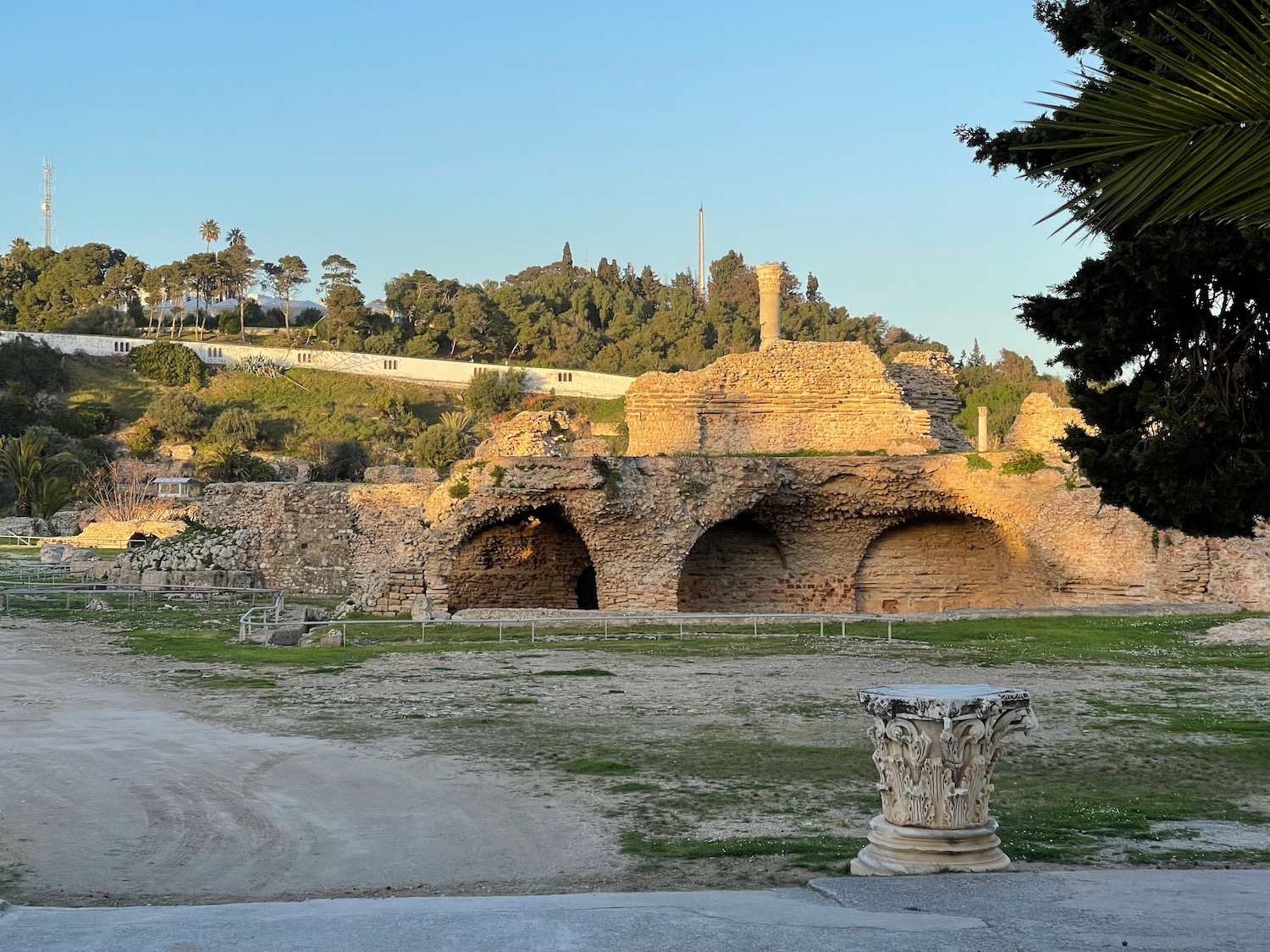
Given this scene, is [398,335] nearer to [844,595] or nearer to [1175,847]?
[844,595]

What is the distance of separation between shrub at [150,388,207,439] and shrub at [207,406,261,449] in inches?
32.4

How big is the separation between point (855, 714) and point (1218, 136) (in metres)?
7.74

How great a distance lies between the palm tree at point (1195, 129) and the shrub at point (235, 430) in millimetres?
56375

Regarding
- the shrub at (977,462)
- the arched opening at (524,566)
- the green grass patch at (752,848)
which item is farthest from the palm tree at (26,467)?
the green grass patch at (752,848)

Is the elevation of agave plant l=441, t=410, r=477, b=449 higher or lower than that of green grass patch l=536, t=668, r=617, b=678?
higher

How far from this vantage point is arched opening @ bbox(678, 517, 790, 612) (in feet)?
83.2

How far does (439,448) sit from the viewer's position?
5575 centimetres

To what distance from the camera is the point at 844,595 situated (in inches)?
990

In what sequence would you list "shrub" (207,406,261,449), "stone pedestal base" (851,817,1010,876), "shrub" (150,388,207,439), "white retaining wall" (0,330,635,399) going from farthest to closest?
"white retaining wall" (0,330,635,399), "shrub" (150,388,207,439), "shrub" (207,406,261,449), "stone pedestal base" (851,817,1010,876)

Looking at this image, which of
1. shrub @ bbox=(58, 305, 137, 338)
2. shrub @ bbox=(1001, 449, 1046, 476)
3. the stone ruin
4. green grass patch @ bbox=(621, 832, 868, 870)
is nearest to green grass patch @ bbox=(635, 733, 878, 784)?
green grass patch @ bbox=(621, 832, 868, 870)

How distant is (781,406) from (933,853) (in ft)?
70.7

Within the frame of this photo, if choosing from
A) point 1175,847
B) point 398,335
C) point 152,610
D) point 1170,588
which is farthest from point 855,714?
point 398,335

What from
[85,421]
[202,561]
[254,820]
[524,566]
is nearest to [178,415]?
[85,421]

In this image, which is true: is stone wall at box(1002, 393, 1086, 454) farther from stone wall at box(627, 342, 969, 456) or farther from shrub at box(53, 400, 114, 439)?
shrub at box(53, 400, 114, 439)
